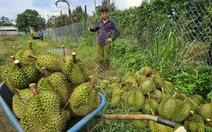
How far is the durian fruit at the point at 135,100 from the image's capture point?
2.33 metres

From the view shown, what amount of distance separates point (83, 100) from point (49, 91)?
0.29 m

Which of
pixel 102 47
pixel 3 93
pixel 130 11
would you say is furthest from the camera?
pixel 130 11

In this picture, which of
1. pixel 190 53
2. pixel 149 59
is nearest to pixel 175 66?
pixel 190 53

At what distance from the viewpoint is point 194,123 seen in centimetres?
209

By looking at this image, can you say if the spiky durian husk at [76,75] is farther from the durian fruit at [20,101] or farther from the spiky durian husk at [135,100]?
the spiky durian husk at [135,100]

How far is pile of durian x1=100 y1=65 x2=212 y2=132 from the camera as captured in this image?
210 cm

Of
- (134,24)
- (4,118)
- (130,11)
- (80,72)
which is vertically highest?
(130,11)

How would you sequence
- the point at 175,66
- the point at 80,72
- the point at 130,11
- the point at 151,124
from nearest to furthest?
the point at 80,72, the point at 151,124, the point at 175,66, the point at 130,11

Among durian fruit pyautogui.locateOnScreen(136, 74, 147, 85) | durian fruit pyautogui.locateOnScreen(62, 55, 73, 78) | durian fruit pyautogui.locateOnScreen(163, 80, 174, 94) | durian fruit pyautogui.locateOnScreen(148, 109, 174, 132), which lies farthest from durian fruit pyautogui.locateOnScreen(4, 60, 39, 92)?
durian fruit pyautogui.locateOnScreen(163, 80, 174, 94)

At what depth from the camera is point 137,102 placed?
2.33 meters

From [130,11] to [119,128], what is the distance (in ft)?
18.8

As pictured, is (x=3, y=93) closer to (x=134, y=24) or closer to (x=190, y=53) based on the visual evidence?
(x=190, y=53)

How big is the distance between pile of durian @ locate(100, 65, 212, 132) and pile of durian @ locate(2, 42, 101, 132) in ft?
3.04

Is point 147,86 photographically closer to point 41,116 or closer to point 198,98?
point 198,98
